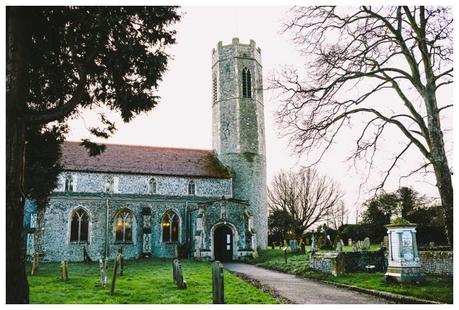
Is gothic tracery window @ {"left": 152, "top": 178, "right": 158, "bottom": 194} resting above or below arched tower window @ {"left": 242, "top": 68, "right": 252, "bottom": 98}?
below

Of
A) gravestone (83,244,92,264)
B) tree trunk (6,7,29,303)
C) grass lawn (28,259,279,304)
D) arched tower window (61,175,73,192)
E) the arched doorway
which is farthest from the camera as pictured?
arched tower window (61,175,73,192)

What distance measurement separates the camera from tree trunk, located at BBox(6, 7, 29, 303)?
6.26 metres

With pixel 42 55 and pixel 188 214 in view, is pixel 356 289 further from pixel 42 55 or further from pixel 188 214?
pixel 188 214

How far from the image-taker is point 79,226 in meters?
25.4

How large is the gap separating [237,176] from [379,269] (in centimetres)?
1518

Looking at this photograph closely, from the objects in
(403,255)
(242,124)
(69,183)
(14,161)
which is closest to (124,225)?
(69,183)

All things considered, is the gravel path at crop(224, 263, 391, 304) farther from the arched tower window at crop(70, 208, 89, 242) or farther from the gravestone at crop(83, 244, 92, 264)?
the arched tower window at crop(70, 208, 89, 242)

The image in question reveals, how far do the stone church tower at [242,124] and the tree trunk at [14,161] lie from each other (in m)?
23.0

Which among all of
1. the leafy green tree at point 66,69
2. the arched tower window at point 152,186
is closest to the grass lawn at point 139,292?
the leafy green tree at point 66,69

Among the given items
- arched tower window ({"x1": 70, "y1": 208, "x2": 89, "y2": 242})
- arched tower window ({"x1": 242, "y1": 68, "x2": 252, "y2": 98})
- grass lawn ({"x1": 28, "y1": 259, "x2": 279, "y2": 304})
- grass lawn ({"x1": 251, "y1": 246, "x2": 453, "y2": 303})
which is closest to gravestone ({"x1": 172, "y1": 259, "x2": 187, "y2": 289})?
grass lawn ({"x1": 28, "y1": 259, "x2": 279, "y2": 304})

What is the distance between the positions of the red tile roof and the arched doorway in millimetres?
4538

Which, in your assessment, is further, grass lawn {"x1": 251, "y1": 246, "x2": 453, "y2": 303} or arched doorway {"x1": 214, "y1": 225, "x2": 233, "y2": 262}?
arched doorway {"x1": 214, "y1": 225, "x2": 233, "y2": 262}

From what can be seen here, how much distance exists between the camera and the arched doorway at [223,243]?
2575cm

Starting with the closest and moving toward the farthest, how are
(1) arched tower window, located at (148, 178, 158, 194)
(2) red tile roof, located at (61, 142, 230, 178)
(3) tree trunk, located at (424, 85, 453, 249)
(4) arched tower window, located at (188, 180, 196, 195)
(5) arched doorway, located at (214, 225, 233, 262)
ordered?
(3) tree trunk, located at (424, 85, 453, 249), (5) arched doorway, located at (214, 225, 233, 262), (2) red tile roof, located at (61, 142, 230, 178), (1) arched tower window, located at (148, 178, 158, 194), (4) arched tower window, located at (188, 180, 196, 195)
